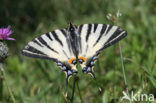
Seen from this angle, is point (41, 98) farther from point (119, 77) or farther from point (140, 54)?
point (140, 54)

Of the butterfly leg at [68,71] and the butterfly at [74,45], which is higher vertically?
the butterfly at [74,45]

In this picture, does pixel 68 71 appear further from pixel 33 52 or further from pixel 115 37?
pixel 115 37

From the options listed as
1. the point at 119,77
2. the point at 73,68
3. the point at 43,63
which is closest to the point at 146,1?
the point at 119,77

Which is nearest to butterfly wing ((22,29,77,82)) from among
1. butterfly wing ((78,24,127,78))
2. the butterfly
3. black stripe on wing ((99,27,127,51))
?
the butterfly

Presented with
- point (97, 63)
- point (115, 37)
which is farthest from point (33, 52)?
point (97, 63)

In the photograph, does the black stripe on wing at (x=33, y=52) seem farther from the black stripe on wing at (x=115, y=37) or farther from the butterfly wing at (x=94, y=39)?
the black stripe on wing at (x=115, y=37)

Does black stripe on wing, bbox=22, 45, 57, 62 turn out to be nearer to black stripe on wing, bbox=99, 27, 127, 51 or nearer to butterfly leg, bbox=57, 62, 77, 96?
butterfly leg, bbox=57, 62, 77, 96

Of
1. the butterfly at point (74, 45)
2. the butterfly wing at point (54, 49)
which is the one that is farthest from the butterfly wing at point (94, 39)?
the butterfly wing at point (54, 49)
